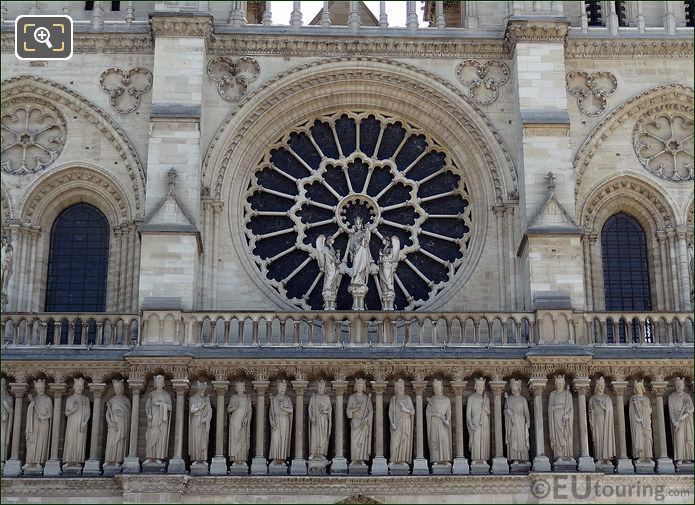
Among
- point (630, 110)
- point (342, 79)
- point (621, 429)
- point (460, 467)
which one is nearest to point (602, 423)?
point (621, 429)

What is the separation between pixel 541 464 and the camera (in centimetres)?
2072

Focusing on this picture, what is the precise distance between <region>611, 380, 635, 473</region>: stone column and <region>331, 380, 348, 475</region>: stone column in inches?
170

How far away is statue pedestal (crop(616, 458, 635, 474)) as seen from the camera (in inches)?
820

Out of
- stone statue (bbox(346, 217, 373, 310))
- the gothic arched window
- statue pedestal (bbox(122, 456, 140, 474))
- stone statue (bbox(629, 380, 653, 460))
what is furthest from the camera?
the gothic arched window

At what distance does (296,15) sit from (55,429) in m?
8.78

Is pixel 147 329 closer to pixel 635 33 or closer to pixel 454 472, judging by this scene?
pixel 454 472

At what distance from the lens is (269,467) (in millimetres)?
20750

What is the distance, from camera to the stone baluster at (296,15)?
24453 millimetres

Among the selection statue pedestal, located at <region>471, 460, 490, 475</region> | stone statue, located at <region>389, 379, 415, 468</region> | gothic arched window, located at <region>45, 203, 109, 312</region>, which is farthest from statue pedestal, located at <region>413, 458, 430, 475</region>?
gothic arched window, located at <region>45, 203, 109, 312</region>

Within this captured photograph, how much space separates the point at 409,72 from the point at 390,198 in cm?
233

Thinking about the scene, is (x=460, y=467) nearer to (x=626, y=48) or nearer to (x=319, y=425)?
(x=319, y=425)

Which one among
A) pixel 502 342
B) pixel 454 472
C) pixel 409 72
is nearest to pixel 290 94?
pixel 409 72

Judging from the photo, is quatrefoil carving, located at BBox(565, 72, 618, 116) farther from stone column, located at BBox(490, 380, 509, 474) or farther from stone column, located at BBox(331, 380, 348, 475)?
stone column, located at BBox(331, 380, 348, 475)

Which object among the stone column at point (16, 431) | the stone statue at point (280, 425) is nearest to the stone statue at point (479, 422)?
the stone statue at point (280, 425)
